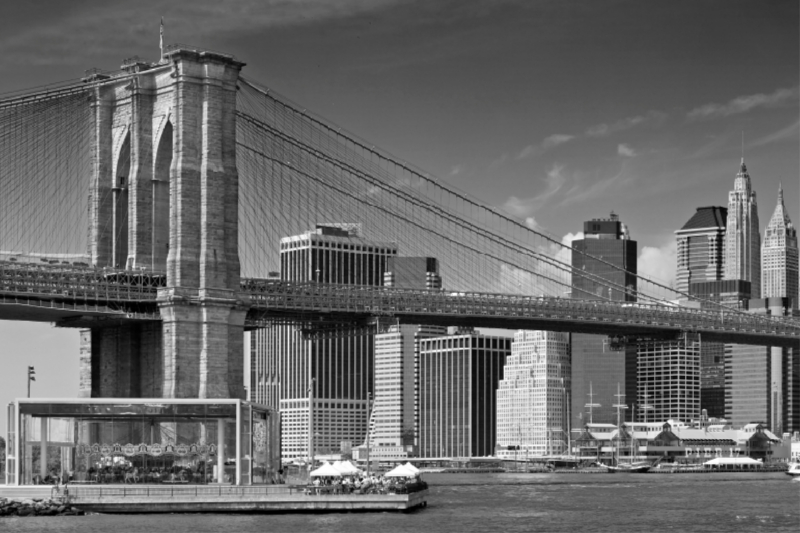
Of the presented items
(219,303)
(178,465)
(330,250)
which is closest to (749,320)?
(330,250)

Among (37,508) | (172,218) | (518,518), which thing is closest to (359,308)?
(172,218)

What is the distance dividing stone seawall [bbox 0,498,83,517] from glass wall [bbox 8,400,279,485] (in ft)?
10.6

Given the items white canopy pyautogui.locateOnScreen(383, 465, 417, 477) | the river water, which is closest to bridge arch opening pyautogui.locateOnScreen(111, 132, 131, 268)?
white canopy pyautogui.locateOnScreen(383, 465, 417, 477)

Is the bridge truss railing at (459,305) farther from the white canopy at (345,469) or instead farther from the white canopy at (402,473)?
the white canopy at (402,473)

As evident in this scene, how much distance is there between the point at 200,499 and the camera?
81.0 meters

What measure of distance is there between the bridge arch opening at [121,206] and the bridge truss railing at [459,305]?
7386 millimetres

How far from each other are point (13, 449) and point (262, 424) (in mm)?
12738

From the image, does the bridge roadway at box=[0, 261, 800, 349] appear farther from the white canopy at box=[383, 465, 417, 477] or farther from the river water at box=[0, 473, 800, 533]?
the white canopy at box=[383, 465, 417, 477]

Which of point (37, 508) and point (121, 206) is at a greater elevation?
point (121, 206)

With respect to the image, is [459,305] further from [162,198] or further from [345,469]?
[162,198]

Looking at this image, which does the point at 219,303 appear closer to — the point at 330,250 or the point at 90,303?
the point at 90,303

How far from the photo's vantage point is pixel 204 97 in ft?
312

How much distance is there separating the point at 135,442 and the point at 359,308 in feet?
84.5

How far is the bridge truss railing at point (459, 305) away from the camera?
340 ft
